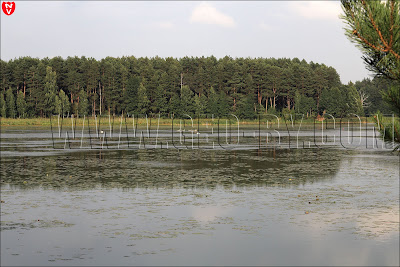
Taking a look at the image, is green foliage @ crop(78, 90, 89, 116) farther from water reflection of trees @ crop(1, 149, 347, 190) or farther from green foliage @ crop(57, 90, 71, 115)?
water reflection of trees @ crop(1, 149, 347, 190)

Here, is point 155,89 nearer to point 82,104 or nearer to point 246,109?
point 82,104

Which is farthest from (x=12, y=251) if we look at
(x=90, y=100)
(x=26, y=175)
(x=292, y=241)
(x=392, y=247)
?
(x=90, y=100)

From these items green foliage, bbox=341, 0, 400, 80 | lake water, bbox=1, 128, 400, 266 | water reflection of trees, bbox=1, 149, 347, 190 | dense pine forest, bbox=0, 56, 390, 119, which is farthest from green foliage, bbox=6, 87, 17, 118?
green foliage, bbox=341, 0, 400, 80

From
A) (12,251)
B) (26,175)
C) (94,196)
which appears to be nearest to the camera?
(12,251)

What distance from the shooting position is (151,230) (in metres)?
11.2

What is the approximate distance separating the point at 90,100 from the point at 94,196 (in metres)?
113

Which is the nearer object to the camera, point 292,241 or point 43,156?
point 292,241

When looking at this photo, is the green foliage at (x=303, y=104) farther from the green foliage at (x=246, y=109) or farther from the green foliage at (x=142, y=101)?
the green foliage at (x=142, y=101)

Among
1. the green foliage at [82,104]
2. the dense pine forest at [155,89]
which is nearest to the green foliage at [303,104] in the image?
the dense pine forest at [155,89]

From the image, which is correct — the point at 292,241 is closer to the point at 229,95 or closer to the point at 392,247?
the point at 392,247

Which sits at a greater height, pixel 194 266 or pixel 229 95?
pixel 229 95

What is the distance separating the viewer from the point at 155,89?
404ft

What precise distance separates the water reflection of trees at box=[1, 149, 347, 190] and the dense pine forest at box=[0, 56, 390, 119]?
262 feet

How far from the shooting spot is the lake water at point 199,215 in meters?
9.44
